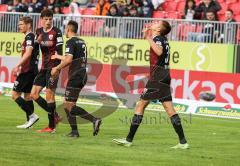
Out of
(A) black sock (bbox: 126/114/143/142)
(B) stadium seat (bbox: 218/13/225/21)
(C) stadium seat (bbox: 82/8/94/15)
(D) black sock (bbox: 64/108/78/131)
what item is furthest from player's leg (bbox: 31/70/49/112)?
(C) stadium seat (bbox: 82/8/94/15)

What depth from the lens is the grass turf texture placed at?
11859 millimetres

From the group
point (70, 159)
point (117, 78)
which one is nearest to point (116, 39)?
point (117, 78)

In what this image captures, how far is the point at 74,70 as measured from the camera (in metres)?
15.0

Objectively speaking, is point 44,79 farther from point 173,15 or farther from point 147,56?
point 173,15

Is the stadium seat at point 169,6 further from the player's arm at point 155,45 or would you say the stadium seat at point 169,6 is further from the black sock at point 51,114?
the player's arm at point 155,45

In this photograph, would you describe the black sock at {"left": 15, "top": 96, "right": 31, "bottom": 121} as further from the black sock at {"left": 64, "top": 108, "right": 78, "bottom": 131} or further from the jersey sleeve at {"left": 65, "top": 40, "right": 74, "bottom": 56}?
the jersey sleeve at {"left": 65, "top": 40, "right": 74, "bottom": 56}

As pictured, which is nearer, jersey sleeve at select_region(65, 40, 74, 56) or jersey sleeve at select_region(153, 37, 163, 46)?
jersey sleeve at select_region(153, 37, 163, 46)

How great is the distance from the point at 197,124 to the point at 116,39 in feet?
24.8

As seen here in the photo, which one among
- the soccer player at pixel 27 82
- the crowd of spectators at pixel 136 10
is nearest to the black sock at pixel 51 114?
the soccer player at pixel 27 82

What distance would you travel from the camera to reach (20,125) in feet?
54.9

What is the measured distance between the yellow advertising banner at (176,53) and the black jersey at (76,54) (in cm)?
1005

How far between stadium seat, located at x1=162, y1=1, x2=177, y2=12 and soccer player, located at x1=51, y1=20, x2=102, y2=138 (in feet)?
42.2

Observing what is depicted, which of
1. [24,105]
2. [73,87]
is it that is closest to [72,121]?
[73,87]

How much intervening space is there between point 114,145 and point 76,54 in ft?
6.96
